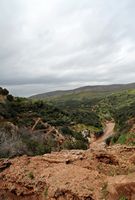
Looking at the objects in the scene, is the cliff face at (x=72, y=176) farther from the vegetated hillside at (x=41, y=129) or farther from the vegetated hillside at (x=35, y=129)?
the vegetated hillside at (x=35, y=129)

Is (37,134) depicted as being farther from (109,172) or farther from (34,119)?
(109,172)

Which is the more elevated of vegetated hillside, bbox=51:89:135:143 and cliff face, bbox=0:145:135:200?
cliff face, bbox=0:145:135:200

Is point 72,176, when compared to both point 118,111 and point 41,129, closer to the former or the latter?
point 41,129

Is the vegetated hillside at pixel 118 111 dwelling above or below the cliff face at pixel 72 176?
below

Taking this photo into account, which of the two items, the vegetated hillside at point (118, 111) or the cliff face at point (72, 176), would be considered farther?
A: the vegetated hillside at point (118, 111)

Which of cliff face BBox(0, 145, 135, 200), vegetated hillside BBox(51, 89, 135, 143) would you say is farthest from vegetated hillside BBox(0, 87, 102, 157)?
cliff face BBox(0, 145, 135, 200)

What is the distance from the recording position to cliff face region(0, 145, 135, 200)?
12.6 m

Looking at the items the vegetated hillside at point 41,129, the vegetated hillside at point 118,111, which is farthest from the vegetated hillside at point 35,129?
the vegetated hillside at point 118,111

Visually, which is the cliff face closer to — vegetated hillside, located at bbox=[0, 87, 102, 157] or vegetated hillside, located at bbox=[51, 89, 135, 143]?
vegetated hillside, located at bbox=[51, 89, 135, 143]

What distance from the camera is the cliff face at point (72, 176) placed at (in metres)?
12.6

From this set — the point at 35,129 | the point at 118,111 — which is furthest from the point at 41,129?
the point at 118,111

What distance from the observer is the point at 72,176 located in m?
14.2

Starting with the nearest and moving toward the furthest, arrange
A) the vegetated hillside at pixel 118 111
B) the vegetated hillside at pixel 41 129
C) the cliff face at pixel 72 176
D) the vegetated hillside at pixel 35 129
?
the cliff face at pixel 72 176, the vegetated hillside at pixel 41 129, the vegetated hillside at pixel 35 129, the vegetated hillside at pixel 118 111

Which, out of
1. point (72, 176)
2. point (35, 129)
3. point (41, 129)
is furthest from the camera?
point (41, 129)
